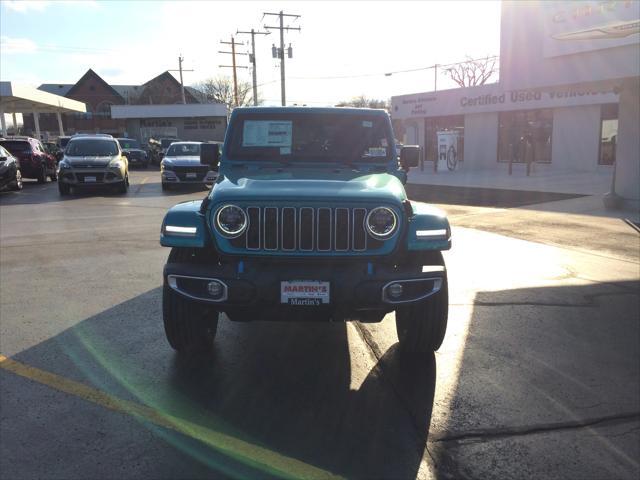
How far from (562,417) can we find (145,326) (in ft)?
11.3

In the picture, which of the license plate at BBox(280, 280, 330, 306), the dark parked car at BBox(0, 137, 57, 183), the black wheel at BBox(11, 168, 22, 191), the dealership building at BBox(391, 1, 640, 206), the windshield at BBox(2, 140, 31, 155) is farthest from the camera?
the dark parked car at BBox(0, 137, 57, 183)

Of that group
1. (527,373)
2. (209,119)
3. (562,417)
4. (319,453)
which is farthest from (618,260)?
(209,119)

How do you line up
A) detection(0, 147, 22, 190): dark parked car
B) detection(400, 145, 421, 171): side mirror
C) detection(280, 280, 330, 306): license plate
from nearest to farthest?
detection(280, 280, 330, 306): license plate → detection(400, 145, 421, 171): side mirror → detection(0, 147, 22, 190): dark parked car

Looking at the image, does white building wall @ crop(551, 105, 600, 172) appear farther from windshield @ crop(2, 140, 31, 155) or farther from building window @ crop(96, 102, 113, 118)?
building window @ crop(96, 102, 113, 118)

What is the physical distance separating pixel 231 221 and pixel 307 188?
558mm

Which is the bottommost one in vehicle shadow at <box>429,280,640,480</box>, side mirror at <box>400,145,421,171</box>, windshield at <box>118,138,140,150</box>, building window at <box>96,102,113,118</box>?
vehicle shadow at <box>429,280,640,480</box>

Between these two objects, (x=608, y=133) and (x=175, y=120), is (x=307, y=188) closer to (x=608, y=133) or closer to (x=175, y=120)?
(x=608, y=133)

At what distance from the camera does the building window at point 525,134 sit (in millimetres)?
23656

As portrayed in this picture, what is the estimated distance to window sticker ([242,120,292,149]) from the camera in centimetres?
499

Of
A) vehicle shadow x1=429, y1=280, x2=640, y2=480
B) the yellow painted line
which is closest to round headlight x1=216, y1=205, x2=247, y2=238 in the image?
the yellow painted line

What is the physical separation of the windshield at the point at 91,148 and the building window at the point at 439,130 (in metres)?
15.7

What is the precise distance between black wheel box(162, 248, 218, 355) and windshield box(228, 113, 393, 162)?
1452mm

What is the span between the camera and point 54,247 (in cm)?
881

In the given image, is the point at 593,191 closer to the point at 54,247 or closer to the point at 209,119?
the point at 54,247
